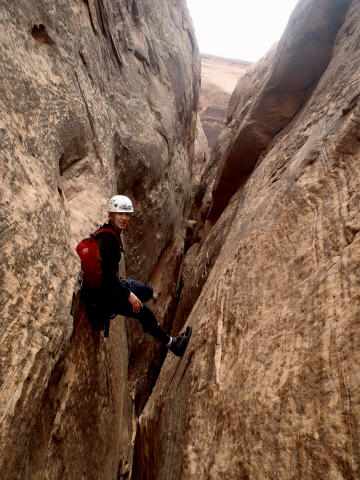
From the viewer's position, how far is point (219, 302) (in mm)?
3932

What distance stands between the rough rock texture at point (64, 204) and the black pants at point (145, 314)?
529 millimetres

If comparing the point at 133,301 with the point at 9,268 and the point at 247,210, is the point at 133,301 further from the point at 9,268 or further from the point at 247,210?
the point at 247,210

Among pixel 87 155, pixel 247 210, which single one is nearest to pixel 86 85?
pixel 87 155

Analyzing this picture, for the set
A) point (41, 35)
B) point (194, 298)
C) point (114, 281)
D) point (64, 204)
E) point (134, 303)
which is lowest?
point (194, 298)

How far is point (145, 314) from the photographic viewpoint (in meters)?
4.23

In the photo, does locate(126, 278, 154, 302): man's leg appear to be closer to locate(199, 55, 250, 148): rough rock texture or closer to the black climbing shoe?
the black climbing shoe

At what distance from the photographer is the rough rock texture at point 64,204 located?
259 centimetres

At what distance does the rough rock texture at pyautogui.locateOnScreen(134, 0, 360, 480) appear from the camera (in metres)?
1.99

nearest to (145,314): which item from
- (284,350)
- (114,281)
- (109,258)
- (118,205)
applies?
(114,281)

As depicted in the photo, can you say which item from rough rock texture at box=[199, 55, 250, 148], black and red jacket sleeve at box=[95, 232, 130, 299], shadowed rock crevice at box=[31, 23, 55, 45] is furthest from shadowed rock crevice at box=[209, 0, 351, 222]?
rough rock texture at box=[199, 55, 250, 148]

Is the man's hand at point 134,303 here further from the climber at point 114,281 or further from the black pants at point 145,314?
the black pants at point 145,314

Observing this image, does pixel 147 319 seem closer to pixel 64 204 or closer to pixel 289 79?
pixel 64 204

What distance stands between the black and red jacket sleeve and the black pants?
0.35m

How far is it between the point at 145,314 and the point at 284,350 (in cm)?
220
